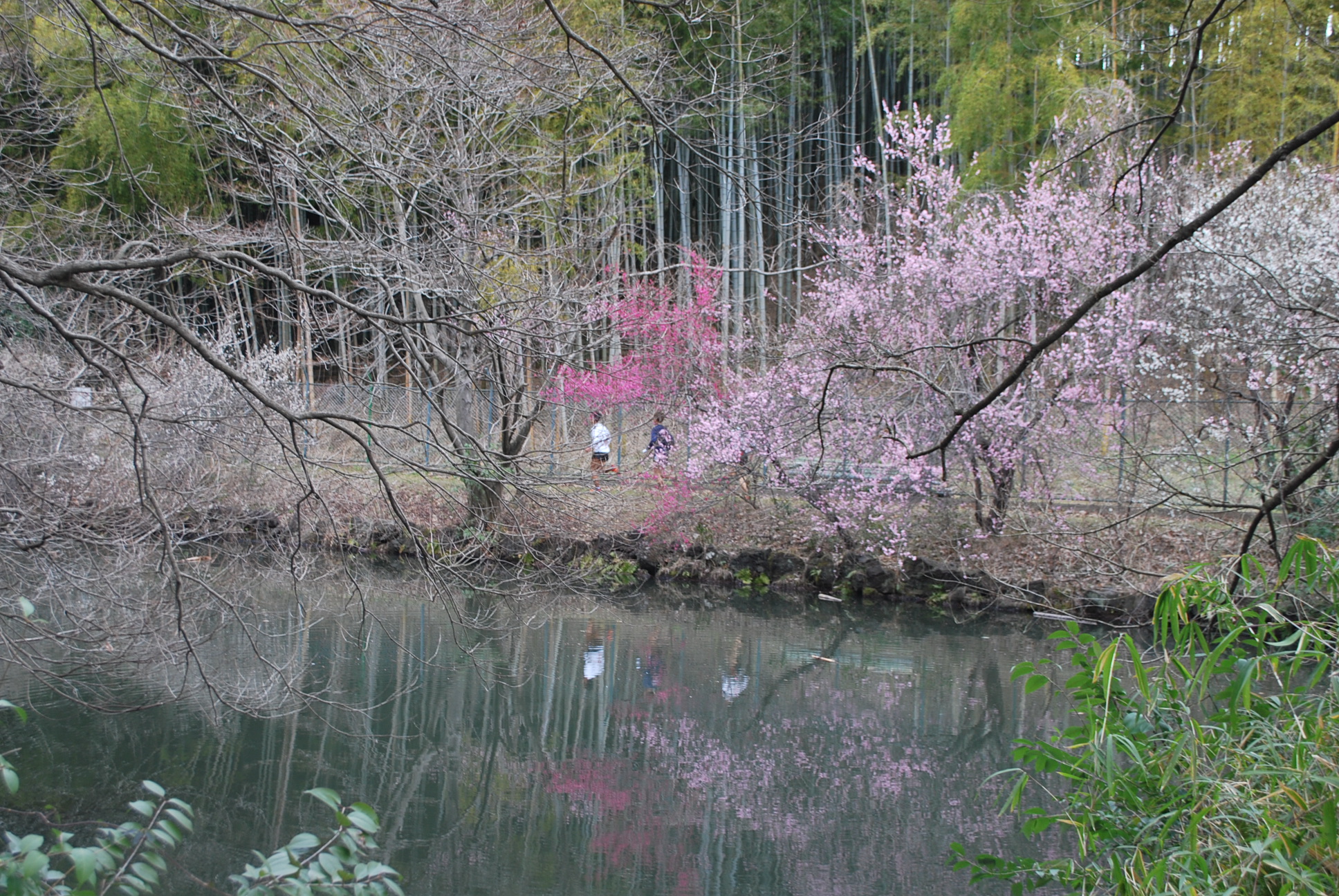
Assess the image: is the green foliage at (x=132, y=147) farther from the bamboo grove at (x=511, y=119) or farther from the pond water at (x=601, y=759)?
the pond water at (x=601, y=759)

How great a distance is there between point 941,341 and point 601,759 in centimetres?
581

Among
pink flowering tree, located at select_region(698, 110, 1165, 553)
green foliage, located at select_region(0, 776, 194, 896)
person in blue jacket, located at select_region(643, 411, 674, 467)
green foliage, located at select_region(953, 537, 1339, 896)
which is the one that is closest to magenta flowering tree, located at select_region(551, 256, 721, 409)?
person in blue jacket, located at select_region(643, 411, 674, 467)

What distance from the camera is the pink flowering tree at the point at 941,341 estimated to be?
10.7m

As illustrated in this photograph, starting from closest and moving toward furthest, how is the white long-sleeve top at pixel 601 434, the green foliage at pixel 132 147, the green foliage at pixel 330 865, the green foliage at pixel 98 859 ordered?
the green foliage at pixel 98 859
the green foliage at pixel 330 865
the green foliage at pixel 132 147
the white long-sleeve top at pixel 601 434

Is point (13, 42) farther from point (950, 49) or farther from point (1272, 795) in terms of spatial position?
point (950, 49)

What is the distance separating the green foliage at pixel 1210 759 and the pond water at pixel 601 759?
206 centimetres

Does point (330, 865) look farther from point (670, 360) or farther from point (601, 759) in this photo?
point (670, 360)

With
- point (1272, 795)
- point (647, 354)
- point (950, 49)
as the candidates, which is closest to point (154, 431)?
point (1272, 795)

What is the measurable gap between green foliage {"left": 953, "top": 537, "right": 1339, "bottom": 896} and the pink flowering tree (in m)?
7.94

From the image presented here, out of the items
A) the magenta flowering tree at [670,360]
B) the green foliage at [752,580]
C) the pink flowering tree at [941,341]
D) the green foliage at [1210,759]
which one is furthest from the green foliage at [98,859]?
the magenta flowering tree at [670,360]

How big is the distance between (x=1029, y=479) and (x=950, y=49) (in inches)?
304

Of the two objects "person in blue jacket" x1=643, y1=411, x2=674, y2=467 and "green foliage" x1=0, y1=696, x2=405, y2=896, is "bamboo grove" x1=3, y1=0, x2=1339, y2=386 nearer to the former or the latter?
"person in blue jacket" x1=643, y1=411, x2=674, y2=467

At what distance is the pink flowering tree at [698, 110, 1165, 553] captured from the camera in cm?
1066

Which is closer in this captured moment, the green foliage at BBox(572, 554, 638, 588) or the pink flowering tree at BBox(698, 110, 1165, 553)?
the pink flowering tree at BBox(698, 110, 1165, 553)
